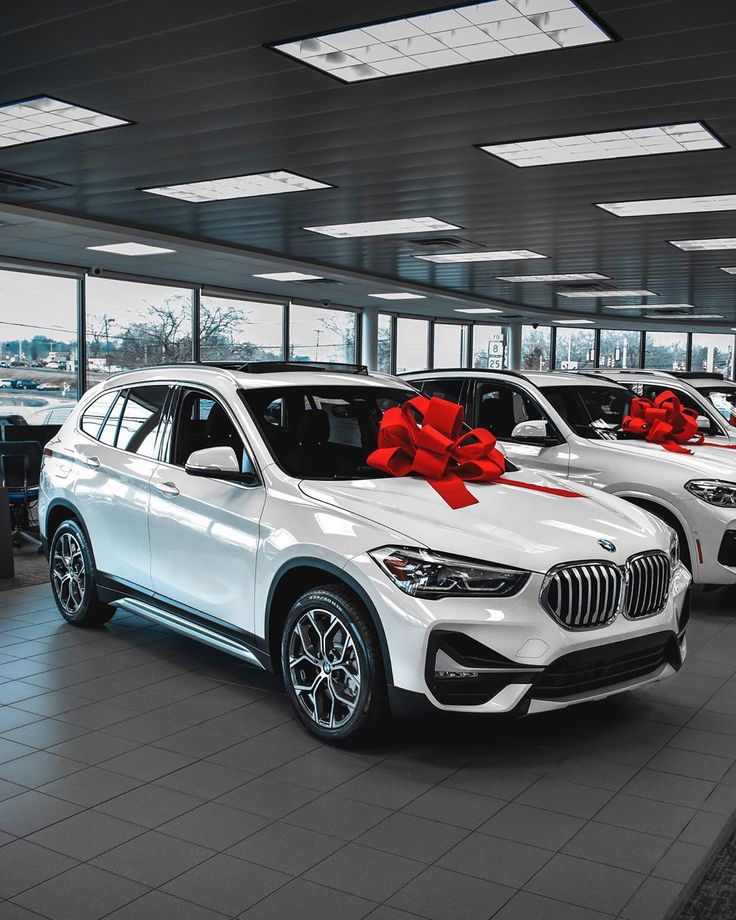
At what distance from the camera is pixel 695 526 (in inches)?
261

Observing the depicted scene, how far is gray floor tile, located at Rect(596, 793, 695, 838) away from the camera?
3.40m

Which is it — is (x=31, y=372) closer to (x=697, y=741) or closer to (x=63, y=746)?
(x=63, y=746)

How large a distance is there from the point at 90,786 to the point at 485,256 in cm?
1138

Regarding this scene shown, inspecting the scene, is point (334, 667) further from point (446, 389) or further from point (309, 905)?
point (446, 389)

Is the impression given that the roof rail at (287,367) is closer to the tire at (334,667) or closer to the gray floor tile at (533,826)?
the tire at (334,667)

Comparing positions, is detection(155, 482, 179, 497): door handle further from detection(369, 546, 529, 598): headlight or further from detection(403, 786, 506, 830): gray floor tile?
detection(403, 786, 506, 830): gray floor tile

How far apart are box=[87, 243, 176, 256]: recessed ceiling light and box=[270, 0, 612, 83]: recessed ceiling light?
8020 millimetres

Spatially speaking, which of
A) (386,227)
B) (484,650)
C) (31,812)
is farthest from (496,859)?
(386,227)

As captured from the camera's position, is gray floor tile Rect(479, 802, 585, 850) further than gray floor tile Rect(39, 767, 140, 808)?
No

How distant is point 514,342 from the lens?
25891 millimetres

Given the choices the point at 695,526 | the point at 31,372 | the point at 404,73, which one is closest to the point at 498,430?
the point at 695,526

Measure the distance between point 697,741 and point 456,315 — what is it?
20.3 m

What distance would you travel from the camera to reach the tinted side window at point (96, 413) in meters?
5.85

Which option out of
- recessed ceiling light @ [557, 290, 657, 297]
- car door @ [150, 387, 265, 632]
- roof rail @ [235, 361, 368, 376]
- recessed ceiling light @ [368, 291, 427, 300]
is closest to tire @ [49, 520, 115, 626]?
car door @ [150, 387, 265, 632]
